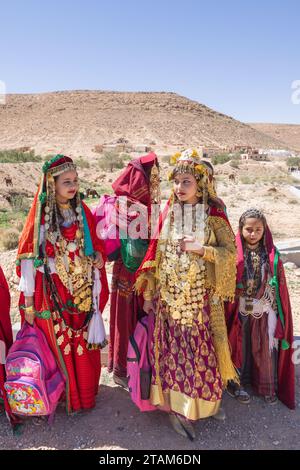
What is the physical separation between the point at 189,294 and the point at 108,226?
917mm

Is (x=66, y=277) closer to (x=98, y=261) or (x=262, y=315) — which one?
(x=98, y=261)

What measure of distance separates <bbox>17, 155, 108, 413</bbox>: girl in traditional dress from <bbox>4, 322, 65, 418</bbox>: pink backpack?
0.09m

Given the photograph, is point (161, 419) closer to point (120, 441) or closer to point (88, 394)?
point (120, 441)

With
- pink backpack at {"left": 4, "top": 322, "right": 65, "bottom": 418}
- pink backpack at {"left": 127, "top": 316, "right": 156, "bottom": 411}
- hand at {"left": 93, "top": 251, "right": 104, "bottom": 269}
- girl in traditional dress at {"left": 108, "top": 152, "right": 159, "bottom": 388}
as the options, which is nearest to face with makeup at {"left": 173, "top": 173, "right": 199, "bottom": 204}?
girl in traditional dress at {"left": 108, "top": 152, "right": 159, "bottom": 388}

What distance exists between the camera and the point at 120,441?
9.66 feet

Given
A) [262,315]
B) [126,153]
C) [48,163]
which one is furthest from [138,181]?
[126,153]

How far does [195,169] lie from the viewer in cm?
273

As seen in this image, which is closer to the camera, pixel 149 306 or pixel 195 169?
pixel 195 169

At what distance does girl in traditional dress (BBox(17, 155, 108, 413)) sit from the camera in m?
2.85

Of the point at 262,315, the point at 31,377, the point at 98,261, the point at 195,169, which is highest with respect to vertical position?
the point at 195,169

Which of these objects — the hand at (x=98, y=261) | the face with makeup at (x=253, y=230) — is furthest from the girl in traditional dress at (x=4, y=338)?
the face with makeup at (x=253, y=230)

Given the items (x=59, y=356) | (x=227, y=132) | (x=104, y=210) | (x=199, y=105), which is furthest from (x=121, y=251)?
(x=199, y=105)

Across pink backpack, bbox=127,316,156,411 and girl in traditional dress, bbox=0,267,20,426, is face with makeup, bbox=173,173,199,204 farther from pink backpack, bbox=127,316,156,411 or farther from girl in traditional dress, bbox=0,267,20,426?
girl in traditional dress, bbox=0,267,20,426
